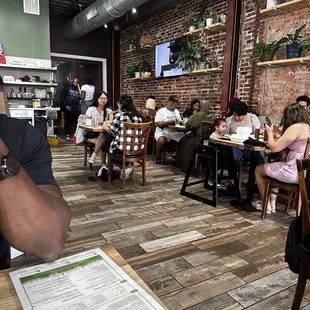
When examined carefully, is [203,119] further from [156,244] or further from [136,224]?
[156,244]

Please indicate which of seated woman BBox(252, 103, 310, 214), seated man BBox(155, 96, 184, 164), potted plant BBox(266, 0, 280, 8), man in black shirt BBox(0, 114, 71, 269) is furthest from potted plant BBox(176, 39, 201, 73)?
man in black shirt BBox(0, 114, 71, 269)

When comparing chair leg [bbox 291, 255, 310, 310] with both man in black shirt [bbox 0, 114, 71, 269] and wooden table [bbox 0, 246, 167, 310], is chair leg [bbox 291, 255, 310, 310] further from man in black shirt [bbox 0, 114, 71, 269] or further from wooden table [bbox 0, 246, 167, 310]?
man in black shirt [bbox 0, 114, 71, 269]

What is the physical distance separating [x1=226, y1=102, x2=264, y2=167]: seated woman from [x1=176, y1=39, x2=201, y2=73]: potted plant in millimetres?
2364

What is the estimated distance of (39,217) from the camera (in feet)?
1.97

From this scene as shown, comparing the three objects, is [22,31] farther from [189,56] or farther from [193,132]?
[193,132]

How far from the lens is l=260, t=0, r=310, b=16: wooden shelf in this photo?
13.3 ft

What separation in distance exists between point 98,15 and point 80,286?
21.4ft

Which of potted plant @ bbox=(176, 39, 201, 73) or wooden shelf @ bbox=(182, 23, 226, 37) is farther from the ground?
wooden shelf @ bbox=(182, 23, 226, 37)

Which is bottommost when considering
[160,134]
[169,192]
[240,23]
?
[169,192]

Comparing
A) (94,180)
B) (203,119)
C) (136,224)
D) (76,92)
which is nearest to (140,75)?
(76,92)

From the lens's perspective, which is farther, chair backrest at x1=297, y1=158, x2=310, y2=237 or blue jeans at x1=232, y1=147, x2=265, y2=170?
blue jeans at x1=232, y1=147, x2=265, y2=170

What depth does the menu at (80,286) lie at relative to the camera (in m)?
0.55

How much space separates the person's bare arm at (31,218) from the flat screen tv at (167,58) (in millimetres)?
6216

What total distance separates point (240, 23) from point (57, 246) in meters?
5.49
